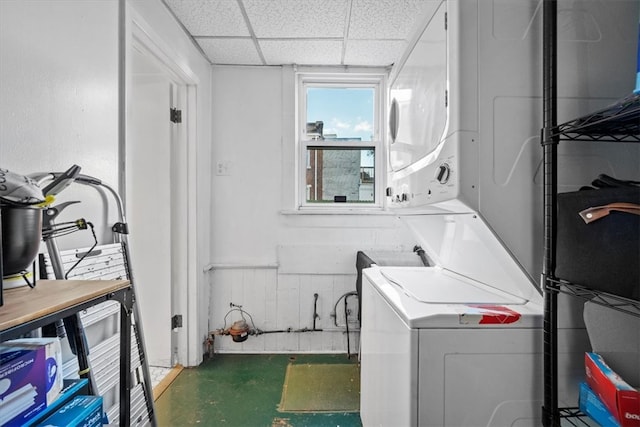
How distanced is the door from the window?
1.09 m

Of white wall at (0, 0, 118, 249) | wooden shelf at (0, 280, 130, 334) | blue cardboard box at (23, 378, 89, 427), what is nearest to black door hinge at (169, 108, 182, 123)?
white wall at (0, 0, 118, 249)

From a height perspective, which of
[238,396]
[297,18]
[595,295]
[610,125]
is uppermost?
[297,18]

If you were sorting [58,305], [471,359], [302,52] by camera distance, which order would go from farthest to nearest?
[302,52] < [471,359] < [58,305]

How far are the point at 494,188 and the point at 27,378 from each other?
1.33 meters

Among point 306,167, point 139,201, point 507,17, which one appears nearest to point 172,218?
point 139,201

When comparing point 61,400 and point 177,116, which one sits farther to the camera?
point 177,116

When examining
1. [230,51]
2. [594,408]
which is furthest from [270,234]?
[594,408]

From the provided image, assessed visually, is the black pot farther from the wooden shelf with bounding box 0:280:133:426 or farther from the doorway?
the doorway

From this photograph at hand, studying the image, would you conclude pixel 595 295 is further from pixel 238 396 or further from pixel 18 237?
pixel 238 396

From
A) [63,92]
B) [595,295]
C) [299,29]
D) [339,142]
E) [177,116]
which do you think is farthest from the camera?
[339,142]

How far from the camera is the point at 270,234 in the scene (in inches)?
113

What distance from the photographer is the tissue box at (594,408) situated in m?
0.84

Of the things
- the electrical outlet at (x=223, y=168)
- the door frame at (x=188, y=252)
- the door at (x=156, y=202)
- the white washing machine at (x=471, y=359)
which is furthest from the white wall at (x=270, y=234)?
the white washing machine at (x=471, y=359)

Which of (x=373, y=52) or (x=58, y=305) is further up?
(x=373, y=52)
